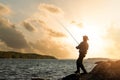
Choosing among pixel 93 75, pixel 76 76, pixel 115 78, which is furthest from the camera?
pixel 76 76

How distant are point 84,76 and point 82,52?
182cm

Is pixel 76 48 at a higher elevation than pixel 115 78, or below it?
higher

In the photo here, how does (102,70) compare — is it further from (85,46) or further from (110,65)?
(85,46)

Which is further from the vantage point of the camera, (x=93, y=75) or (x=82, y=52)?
(x=82, y=52)

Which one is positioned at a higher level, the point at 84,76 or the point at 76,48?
the point at 76,48

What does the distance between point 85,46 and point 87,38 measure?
0.61m

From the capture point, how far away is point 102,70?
19.1 meters

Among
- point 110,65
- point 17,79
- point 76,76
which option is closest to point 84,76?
Answer: point 76,76

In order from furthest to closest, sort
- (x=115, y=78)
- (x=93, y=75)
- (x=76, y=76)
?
(x=76, y=76) < (x=93, y=75) < (x=115, y=78)

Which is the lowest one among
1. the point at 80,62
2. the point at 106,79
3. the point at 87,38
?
the point at 106,79

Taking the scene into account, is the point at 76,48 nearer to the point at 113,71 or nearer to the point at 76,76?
the point at 76,76

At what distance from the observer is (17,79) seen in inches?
1583

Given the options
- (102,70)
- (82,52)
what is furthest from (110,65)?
(82,52)

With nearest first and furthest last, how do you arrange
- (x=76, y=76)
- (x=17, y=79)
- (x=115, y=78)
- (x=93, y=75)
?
1. (x=115, y=78)
2. (x=93, y=75)
3. (x=76, y=76)
4. (x=17, y=79)
